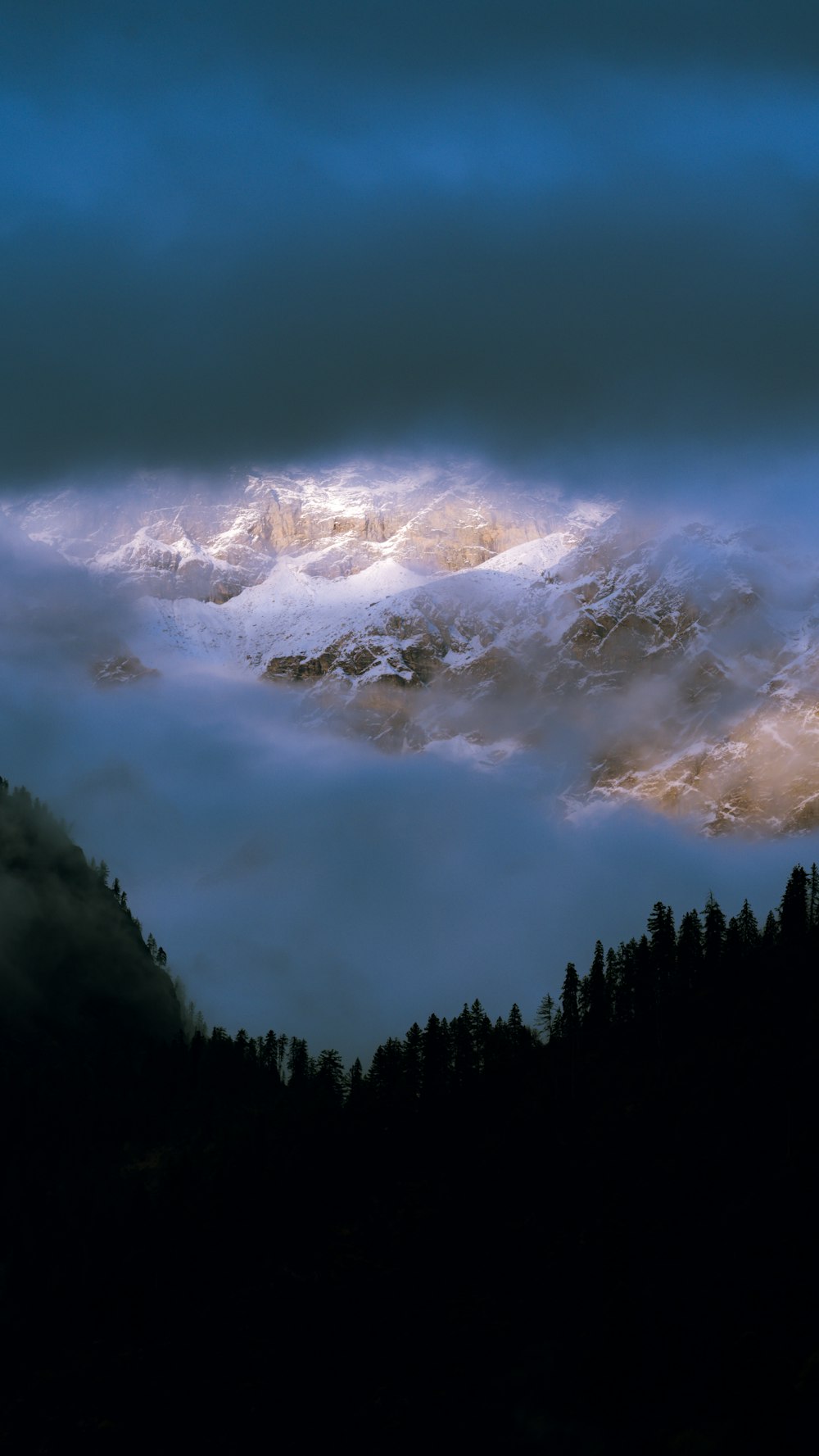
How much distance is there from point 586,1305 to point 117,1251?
2272 inches

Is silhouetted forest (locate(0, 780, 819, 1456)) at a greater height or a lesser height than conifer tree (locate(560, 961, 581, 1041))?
lesser

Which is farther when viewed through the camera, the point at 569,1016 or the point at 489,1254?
the point at 569,1016

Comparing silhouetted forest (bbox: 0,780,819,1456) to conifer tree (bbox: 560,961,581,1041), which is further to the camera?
conifer tree (bbox: 560,961,581,1041)

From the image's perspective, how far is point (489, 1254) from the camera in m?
154

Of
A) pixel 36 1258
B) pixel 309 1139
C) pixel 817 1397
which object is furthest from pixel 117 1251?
pixel 817 1397

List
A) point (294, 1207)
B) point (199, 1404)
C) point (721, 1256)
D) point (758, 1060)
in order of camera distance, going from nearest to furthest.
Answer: point (721, 1256) → point (199, 1404) → point (758, 1060) → point (294, 1207)

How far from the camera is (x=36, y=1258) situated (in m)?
182

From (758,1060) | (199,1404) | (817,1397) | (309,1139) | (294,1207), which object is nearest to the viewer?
(817,1397)

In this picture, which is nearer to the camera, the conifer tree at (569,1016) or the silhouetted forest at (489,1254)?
the silhouetted forest at (489,1254)

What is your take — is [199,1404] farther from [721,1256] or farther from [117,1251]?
[721,1256]

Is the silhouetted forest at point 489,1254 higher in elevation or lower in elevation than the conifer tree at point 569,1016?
lower

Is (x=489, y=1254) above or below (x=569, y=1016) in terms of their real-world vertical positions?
below

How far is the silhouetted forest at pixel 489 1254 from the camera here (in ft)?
425

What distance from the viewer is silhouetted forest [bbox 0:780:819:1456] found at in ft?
425
